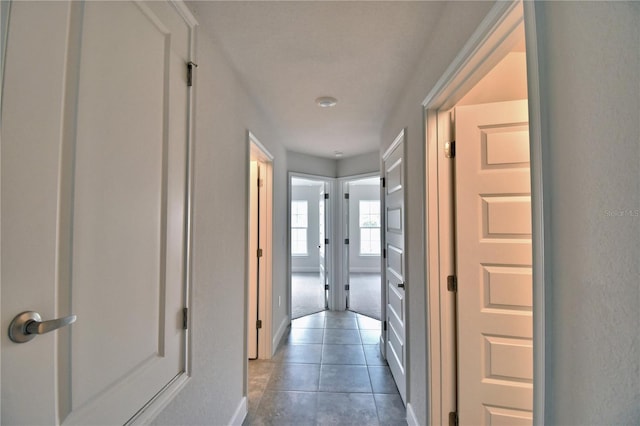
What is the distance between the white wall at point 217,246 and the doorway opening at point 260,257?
0.77 m

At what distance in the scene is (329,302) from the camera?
4230 mm

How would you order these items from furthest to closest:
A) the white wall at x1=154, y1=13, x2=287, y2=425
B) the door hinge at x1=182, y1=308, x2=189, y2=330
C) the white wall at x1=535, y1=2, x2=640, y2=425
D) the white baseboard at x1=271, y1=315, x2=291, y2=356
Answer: the white baseboard at x1=271, y1=315, x2=291, y2=356, the white wall at x1=154, y1=13, x2=287, y2=425, the door hinge at x1=182, y1=308, x2=189, y2=330, the white wall at x1=535, y1=2, x2=640, y2=425

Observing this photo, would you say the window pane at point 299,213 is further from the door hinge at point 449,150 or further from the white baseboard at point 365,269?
the door hinge at point 449,150

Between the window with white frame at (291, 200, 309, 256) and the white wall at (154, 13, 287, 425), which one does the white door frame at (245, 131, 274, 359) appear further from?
the window with white frame at (291, 200, 309, 256)

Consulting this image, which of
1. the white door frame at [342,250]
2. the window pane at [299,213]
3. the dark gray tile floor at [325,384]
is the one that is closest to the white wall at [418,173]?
the dark gray tile floor at [325,384]

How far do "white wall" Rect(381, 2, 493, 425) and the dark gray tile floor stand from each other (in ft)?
1.23

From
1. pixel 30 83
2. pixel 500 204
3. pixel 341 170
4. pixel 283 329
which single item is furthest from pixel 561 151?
pixel 341 170

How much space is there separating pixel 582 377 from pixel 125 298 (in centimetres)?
118

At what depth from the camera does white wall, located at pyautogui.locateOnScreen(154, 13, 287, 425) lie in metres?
1.24

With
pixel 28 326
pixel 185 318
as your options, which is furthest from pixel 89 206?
pixel 185 318

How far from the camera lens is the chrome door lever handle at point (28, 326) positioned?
523mm

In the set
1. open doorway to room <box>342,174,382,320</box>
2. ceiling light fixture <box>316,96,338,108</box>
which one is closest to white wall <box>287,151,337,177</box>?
ceiling light fixture <box>316,96,338,108</box>

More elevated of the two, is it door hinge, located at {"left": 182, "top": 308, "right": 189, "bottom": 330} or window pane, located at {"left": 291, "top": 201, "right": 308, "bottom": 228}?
window pane, located at {"left": 291, "top": 201, "right": 308, "bottom": 228}

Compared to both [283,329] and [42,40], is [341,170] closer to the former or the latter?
[283,329]
